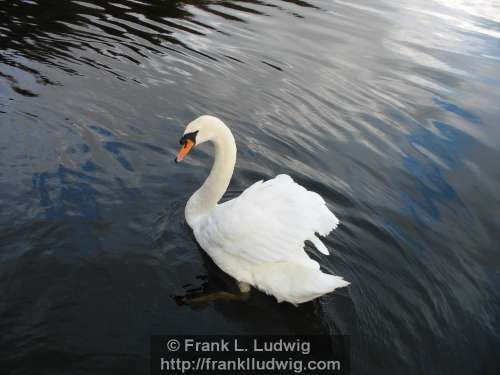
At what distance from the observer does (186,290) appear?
4.51 meters

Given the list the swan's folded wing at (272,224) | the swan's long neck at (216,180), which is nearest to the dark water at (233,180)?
the swan's long neck at (216,180)

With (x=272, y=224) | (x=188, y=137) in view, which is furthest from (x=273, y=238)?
(x=188, y=137)

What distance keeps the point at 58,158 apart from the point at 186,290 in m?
2.65

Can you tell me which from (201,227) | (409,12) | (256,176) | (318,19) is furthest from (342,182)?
(409,12)

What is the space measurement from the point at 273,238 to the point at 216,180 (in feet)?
4.27

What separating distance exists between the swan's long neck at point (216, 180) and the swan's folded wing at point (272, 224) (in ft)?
2.27

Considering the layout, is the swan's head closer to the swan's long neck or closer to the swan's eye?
the swan's eye

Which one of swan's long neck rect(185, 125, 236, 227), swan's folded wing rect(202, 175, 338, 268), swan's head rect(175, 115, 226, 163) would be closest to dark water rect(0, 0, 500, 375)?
swan's long neck rect(185, 125, 236, 227)

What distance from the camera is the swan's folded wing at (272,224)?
4102 millimetres

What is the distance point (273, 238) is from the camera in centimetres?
410

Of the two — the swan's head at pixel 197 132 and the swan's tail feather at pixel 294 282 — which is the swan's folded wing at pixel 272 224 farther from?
the swan's head at pixel 197 132

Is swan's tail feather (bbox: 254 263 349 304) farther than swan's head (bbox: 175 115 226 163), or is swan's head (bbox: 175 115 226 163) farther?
swan's head (bbox: 175 115 226 163)

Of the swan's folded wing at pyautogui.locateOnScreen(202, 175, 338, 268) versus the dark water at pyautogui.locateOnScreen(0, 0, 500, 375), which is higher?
the swan's folded wing at pyautogui.locateOnScreen(202, 175, 338, 268)

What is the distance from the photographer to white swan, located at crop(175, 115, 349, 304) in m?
4.07
